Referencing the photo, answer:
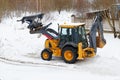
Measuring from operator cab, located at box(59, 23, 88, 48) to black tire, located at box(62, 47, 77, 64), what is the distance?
404 millimetres

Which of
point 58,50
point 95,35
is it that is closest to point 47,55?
point 58,50

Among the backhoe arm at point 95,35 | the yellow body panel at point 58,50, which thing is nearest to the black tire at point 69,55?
the yellow body panel at point 58,50

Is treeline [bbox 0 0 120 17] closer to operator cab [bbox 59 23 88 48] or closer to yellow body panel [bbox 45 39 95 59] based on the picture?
yellow body panel [bbox 45 39 95 59]

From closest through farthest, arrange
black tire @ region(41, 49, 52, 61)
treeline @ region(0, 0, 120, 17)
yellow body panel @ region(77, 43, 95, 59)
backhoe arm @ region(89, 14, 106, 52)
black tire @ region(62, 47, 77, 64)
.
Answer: yellow body panel @ region(77, 43, 95, 59)
black tire @ region(62, 47, 77, 64)
backhoe arm @ region(89, 14, 106, 52)
black tire @ region(41, 49, 52, 61)
treeline @ region(0, 0, 120, 17)

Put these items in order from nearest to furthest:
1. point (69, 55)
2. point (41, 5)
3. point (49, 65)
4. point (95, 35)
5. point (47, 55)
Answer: point (49, 65) < point (69, 55) < point (95, 35) < point (47, 55) < point (41, 5)

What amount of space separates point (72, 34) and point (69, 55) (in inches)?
38.6

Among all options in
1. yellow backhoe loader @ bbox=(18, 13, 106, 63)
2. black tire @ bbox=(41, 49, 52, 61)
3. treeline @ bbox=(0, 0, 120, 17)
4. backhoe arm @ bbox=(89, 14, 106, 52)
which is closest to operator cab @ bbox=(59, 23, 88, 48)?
yellow backhoe loader @ bbox=(18, 13, 106, 63)

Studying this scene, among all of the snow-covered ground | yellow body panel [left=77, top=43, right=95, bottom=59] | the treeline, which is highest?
the treeline

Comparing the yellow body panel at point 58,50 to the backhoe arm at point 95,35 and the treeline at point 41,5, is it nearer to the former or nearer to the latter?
the backhoe arm at point 95,35

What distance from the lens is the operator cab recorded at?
46.5ft

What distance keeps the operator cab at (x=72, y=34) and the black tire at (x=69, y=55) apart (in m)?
0.40

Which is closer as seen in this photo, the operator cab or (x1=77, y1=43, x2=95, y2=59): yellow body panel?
(x1=77, y1=43, x2=95, y2=59): yellow body panel

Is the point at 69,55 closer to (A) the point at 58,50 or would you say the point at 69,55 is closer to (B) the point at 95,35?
(A) the point at 58,50

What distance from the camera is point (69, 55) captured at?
1416 centimetres
